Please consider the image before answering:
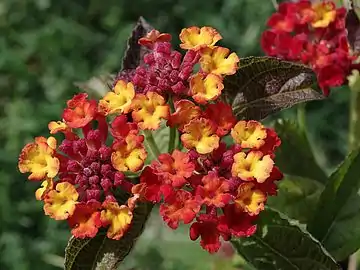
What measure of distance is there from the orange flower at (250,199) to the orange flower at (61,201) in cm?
16

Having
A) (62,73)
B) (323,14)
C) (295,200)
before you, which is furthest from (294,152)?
(62,73)

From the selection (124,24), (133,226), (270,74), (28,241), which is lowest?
(28,241)

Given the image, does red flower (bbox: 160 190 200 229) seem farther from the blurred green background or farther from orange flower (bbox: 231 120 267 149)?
the blurred green background

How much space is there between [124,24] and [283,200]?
96 centimetres

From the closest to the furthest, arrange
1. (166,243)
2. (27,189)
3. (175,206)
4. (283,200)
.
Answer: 1. (175,206)
2. (283,200)
3. (166,243)
4. (27,189)

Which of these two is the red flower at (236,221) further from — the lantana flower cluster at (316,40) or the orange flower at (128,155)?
the lantana flower cluster at (316,40)

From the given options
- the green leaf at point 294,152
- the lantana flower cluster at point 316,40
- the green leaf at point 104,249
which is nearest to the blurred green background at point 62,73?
the green leaf at point 294,152

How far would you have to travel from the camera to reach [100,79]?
37.9 inches

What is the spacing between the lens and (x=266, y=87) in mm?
808

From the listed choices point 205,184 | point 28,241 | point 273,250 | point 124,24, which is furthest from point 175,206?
point 124,24

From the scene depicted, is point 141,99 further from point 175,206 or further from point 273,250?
point 273,250

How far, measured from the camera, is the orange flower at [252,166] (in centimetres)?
70

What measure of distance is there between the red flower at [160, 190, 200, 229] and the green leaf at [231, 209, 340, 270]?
143mm

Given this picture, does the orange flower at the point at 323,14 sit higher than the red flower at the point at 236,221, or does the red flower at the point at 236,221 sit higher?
the orange flower at the point at 323,14
